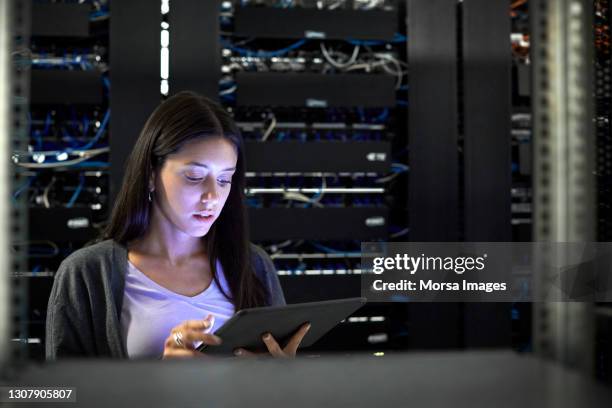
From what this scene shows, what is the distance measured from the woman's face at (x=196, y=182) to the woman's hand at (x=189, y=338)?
358 millimetres

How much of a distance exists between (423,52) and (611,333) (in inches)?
87.9

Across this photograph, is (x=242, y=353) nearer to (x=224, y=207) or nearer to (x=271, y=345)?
(x=271, y=345)

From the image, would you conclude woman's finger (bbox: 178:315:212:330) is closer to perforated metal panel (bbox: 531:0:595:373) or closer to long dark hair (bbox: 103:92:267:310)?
long dark hair (bbox: 103:92:267:310)

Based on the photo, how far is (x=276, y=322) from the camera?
1.05 meters

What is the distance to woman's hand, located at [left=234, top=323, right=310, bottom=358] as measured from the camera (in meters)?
1.09

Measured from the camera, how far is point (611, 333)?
44 centimetres

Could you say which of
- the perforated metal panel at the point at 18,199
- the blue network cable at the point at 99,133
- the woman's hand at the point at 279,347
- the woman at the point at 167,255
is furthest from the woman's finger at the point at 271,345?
the blue network cable at the point at 99,133

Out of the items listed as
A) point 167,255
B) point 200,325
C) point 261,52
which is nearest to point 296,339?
point 200,325

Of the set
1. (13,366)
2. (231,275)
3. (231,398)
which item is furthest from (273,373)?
(231,275)

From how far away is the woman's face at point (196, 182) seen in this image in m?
1.42

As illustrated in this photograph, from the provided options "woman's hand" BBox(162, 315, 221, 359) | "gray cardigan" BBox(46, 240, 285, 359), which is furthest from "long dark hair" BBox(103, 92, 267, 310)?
→ "woman's hand" BBox(162, 315, 221, 359)

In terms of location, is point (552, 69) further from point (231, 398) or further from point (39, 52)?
point (39, 52)

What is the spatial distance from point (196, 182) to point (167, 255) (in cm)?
20

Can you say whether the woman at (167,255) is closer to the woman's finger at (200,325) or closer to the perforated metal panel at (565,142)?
the woman's finger at (200,325)
